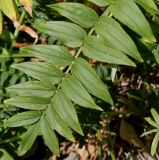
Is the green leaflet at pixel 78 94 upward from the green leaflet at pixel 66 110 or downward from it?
upward

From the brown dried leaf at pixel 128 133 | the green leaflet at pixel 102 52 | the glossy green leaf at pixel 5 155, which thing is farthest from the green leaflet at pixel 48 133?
the brown dried leaf at pixel 128 133

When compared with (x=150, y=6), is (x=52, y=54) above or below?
below

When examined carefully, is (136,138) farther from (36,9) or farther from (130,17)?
(130,17)

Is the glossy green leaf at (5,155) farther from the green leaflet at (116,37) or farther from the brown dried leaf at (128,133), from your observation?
the green leaflet at (116,37)

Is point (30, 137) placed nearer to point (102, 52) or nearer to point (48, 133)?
point (48, 133)

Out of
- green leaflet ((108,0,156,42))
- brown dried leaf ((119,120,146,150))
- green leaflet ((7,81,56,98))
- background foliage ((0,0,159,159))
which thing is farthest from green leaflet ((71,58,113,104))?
brown dried leaf ((119,120,146,150))

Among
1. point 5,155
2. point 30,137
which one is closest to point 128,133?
point 5,155
